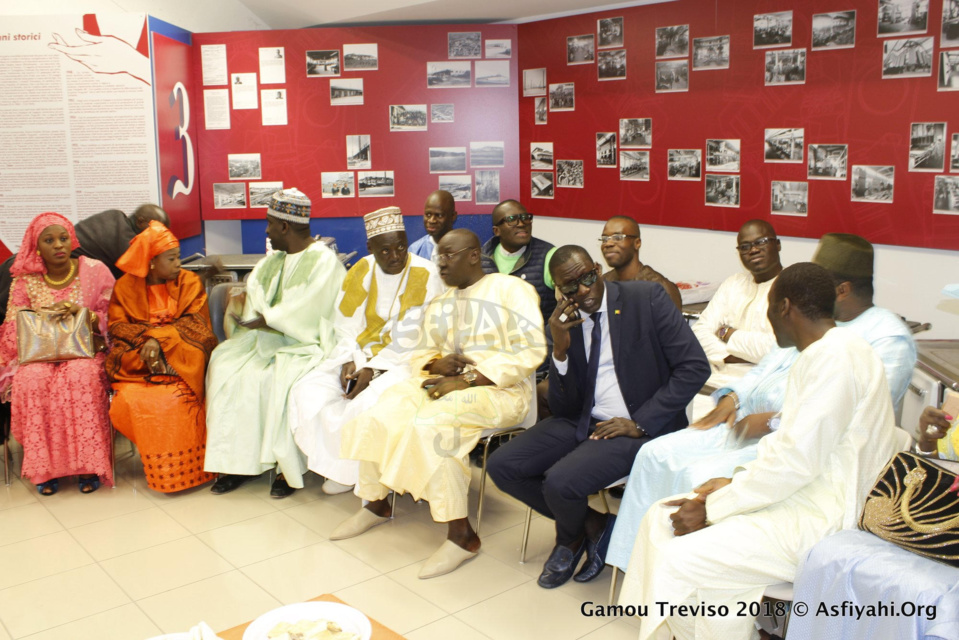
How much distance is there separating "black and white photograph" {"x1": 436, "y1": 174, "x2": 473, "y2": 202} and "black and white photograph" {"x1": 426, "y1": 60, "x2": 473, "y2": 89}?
725 millimetres

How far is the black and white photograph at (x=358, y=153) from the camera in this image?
707cm

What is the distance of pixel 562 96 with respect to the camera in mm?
6559

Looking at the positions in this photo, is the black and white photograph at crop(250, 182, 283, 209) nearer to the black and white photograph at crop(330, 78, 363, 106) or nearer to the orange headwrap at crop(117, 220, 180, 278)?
the black and white photograph at crop(330, 78, 363, 106)

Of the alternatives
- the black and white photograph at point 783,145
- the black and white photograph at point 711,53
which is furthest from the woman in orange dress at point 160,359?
the black and white photograph at point 783,145

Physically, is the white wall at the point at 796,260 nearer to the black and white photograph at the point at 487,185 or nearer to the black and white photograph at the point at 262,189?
the black and white photograph at the point at 487,185

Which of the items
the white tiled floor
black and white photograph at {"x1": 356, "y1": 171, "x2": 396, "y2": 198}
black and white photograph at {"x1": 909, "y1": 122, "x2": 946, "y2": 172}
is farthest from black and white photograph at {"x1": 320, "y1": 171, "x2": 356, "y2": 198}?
black and white photograph at {"x1": 909, "y1": 122, "x2": 946, "y2": 172}

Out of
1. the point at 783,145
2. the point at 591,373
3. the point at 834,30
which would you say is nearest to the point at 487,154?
the point at 783,145

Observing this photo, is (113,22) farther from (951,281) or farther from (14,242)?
(951,281)

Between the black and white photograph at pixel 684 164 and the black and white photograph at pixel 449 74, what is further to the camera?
the black and white photograph at pixel 449 74

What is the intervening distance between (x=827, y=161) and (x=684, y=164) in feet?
3.35

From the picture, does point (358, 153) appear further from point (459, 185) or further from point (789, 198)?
point (789, 198)

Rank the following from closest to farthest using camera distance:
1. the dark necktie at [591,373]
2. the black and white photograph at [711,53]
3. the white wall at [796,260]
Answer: the dark necktie at [591,373] → the white wall at [796,260] → the black and white photograph at [711,53]

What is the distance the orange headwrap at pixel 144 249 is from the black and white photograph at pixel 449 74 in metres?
2.76

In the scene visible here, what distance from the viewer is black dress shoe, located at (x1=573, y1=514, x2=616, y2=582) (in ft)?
12.4
